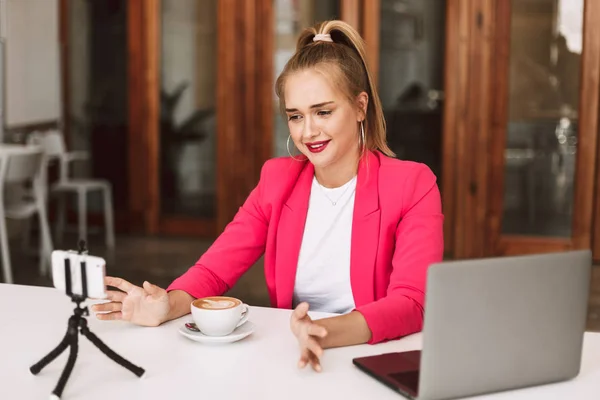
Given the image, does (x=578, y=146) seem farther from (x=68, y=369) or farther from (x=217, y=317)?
(x=68, y=369)

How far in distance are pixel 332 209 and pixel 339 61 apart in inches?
13.8

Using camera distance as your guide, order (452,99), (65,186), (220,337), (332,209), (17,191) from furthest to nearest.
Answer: (65,186), (452,99), (17,191), (332,209), (220,337)

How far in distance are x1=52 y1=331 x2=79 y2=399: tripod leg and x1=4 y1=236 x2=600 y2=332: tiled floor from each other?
9.72ft

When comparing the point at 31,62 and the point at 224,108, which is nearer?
the point at 224,108

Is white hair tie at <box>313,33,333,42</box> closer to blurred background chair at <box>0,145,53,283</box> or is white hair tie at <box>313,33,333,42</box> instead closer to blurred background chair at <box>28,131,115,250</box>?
blurred background chair at <box>0,145,53,283</box>

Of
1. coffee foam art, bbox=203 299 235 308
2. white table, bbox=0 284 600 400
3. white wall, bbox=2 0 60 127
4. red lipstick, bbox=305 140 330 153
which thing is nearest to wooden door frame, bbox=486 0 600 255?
white wall, bbox=2 0 60 127

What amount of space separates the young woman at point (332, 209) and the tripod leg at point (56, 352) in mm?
367

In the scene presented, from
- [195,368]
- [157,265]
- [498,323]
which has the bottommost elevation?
[157,265]

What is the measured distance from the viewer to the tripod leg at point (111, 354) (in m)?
1.20

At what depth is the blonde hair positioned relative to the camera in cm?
179

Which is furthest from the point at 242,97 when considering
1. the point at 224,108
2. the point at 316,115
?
the point at 316,115

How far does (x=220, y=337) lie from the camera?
4.46 ft

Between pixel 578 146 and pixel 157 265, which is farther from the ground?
pixel 578 146

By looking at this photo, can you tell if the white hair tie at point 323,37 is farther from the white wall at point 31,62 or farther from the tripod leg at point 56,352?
the white wall at point 31,62
